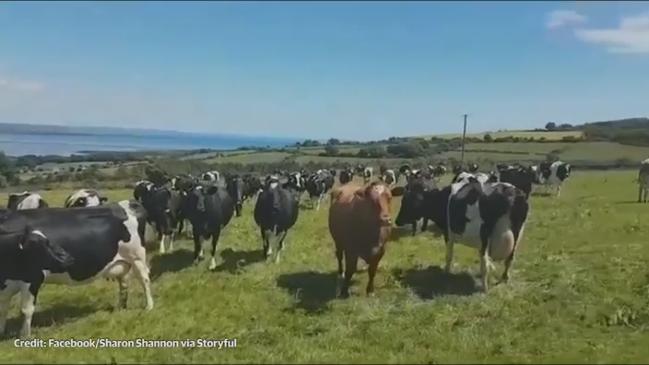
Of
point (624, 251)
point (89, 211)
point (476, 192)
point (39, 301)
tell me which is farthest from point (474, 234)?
point (39, 301)

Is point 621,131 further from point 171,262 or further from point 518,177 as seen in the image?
point 171,262

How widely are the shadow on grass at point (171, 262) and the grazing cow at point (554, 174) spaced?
1042 inches

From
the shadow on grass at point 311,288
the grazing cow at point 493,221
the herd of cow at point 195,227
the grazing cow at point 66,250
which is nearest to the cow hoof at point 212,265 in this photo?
the herd of cow at point 195,227

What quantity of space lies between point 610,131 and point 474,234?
52.1 m

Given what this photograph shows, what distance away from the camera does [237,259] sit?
18.0m

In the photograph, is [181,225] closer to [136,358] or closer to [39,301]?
[39,301]

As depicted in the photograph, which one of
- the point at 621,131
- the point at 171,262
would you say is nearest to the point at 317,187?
the point at 171,262

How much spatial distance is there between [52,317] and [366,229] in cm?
611

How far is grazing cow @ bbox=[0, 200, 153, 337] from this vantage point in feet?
38.2

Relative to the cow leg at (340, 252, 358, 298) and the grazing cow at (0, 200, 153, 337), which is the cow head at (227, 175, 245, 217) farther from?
the cow leg at (340, 252, 358, 298)

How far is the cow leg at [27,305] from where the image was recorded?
11.2 metres

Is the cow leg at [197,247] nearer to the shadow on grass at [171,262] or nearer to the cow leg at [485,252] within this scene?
the shadow on grass at [171,262]

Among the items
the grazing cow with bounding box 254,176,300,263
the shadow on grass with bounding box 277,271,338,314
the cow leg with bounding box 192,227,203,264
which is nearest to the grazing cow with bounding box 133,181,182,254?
the cow leg with bounding box 192,227,203,264

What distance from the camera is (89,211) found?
13273mm
